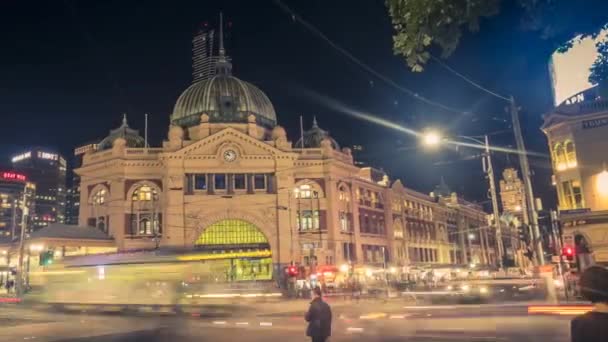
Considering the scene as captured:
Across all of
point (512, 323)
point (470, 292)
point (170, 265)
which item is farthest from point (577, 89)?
point (170, 265)

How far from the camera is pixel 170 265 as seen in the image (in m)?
28.9

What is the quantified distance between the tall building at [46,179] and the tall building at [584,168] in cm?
17113

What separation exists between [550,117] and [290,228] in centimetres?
3312

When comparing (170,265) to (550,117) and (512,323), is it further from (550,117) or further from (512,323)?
(550,117)

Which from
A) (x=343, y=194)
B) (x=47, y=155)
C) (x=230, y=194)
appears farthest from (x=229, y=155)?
(x=47, y=155)

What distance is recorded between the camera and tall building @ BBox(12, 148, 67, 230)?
575 feet

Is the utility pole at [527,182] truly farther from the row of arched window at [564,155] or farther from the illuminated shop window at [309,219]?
the illuminated shop window at [309,219]

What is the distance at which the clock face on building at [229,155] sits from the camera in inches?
2488

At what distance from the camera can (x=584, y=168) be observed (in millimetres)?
35750

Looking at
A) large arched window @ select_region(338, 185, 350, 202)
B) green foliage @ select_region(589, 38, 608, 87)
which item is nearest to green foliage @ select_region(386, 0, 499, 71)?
green foliage @ select_region(589, 38, 608, 87)

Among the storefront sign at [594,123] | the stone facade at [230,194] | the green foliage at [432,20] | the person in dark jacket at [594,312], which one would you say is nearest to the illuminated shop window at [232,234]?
the stone facade at [230,194]

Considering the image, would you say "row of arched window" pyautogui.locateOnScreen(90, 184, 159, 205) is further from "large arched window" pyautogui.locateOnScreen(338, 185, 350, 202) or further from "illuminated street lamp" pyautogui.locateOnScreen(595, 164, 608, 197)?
"illuminated street lamp" pyautogui.locateOnScreen(595, 164, 608, 197)

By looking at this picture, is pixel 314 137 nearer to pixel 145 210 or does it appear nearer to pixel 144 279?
pixel 145 210

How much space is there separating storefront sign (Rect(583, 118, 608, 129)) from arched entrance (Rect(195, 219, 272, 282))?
1441 inches
